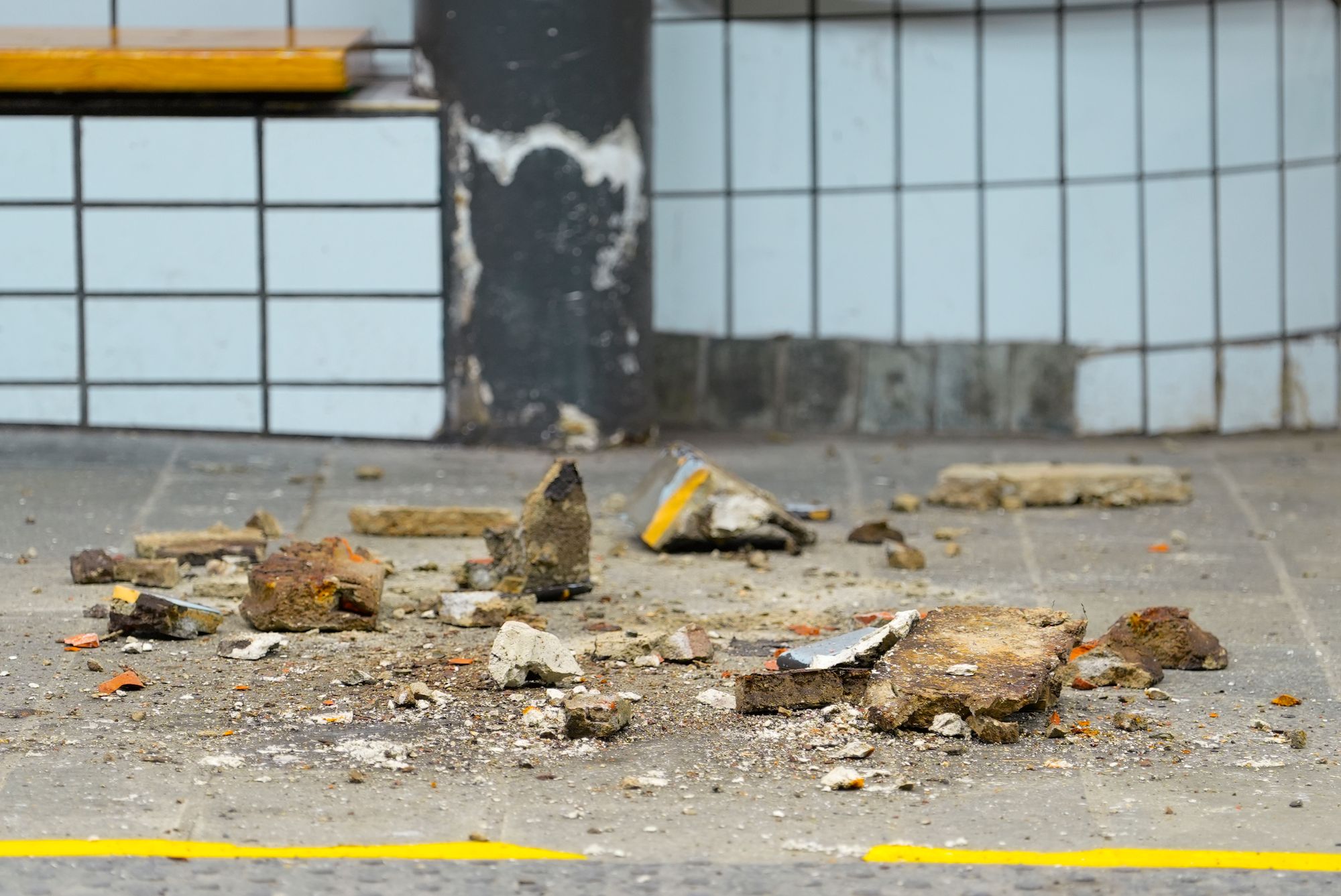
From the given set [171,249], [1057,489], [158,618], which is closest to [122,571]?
[158,618]

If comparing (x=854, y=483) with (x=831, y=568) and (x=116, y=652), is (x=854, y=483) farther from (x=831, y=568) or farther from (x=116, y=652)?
(x=116, y=652)

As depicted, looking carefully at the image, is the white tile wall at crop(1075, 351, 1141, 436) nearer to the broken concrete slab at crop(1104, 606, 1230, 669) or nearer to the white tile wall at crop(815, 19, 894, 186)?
the white tile wall at crop(815, 19, 894, 186)

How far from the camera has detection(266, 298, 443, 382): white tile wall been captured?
7.48m

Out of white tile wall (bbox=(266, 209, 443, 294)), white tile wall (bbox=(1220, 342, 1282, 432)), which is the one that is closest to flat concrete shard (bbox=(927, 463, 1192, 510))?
white tile wall (bbox=(1220, 342, 1282, 432))

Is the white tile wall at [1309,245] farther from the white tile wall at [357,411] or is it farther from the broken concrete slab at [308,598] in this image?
the broken concrete slab at [308,598]

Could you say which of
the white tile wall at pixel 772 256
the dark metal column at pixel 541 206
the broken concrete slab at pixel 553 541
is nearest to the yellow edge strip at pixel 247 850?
the broken concrete slab at pixel 553 541

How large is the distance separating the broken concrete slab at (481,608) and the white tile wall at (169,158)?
3.25 meters

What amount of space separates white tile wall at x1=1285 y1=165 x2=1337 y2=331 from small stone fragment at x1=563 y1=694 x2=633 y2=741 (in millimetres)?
5563

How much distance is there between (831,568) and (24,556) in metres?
2.53

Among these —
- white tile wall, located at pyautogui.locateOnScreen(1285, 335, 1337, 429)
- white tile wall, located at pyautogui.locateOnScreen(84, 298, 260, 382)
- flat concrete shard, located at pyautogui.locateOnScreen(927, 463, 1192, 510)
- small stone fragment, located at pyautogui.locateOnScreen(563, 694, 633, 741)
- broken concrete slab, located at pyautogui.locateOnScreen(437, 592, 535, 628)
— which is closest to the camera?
small stone fragment, located at pyautogui.locateOnScreen(563, 694, 633, 741)

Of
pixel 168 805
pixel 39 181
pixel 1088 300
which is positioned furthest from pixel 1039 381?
pixel 168 805

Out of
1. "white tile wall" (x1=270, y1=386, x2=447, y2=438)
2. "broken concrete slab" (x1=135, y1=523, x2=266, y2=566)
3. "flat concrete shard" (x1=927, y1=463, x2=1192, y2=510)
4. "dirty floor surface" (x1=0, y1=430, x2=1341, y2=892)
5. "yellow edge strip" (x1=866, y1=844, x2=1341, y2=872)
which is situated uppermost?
"white tile wall" (x1=270, y1=386, x2=447, y2=438)

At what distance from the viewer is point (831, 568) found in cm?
543

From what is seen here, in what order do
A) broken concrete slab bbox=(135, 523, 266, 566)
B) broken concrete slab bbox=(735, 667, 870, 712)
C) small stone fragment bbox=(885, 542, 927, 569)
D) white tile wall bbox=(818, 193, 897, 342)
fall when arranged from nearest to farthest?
broken concrete slab bbox=(735, 667, 870, 712) < broken concrete slab bbox=(135, 523, 266, 566) < small stone fragment bbox=(885, 542, 927, 569) < white tile wall bbox=(818, 193, 897, 342)
